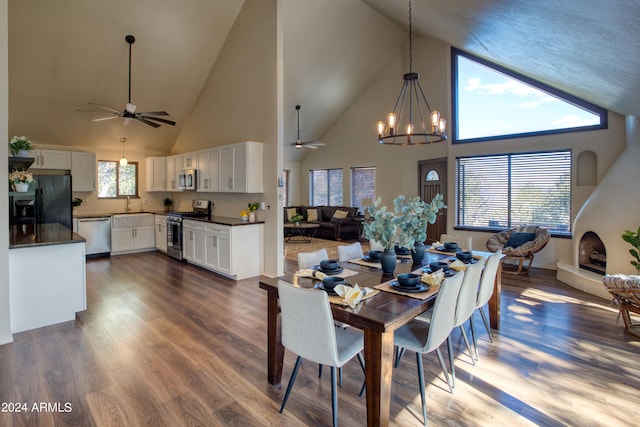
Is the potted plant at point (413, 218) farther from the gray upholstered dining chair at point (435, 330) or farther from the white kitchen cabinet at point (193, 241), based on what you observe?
the white kitchen cabinet at point (193, 241)

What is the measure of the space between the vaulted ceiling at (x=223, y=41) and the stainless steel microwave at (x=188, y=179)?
4.90 ft

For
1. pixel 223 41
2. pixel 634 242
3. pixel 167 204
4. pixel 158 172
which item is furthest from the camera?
pixel 167 204

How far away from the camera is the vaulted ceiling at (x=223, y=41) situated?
3.04m

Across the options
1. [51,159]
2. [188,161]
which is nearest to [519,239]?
[188,161]

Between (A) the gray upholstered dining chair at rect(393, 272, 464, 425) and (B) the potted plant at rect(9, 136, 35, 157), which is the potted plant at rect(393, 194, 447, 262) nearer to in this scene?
(A) the gray upholstered dining chair at rect(393, 272, 464, 425)

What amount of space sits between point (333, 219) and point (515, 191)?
475cm

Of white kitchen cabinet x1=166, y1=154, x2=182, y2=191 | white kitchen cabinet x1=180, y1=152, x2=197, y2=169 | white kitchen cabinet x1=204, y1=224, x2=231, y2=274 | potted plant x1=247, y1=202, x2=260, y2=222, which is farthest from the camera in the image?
white kitchen cabinet x1=166, y1=154, x2=182, y2=191

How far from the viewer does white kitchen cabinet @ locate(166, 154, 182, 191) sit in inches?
295

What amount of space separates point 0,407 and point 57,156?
6128mm

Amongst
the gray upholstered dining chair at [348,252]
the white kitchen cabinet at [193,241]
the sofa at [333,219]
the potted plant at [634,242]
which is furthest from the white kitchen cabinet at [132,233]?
the potted plant at [634,242]

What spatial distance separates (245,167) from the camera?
548cm

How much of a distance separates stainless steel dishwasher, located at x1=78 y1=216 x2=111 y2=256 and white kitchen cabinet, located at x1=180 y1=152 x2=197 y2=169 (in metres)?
1.91

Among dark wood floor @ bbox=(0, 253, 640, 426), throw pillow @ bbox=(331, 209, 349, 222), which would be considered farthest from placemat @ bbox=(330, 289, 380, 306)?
throw pillow @ bbox=(331, 209, 349, 222)

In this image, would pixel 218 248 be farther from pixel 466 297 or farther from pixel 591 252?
Answer: pixel 591 252
